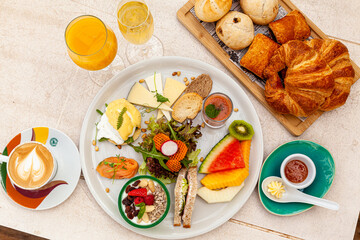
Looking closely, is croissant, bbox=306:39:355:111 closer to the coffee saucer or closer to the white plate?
the white plate

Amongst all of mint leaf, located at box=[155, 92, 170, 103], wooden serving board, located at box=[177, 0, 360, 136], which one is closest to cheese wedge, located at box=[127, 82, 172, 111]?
mint leaf, located at box=[155, 92, 170, 103]

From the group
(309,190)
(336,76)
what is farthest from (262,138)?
(336,76)

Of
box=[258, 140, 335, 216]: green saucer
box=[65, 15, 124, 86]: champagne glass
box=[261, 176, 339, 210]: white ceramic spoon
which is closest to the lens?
box=[65, 15, 124, 86]: champagne glass

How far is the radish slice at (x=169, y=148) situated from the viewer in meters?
1.57

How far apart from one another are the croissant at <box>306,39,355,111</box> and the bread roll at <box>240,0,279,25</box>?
262mm

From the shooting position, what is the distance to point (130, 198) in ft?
5.07

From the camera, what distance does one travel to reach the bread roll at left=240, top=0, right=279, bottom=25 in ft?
5.33

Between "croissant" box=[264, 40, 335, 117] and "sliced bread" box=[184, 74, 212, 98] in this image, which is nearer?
"croissant" box=[264, 40, 335, 117]

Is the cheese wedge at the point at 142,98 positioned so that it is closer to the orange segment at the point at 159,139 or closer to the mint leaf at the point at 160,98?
the mint leaf at the point at 160,98

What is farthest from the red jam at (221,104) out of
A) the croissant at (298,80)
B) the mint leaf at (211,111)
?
the croissant at (298,80)

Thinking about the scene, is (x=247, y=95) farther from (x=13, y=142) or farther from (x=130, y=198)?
(x=13, y=142)

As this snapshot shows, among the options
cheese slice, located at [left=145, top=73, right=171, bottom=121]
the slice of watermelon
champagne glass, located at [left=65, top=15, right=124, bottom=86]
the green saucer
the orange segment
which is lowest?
the green saucer

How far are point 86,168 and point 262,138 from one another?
3.39 ft

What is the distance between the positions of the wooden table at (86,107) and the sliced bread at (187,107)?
264mm
